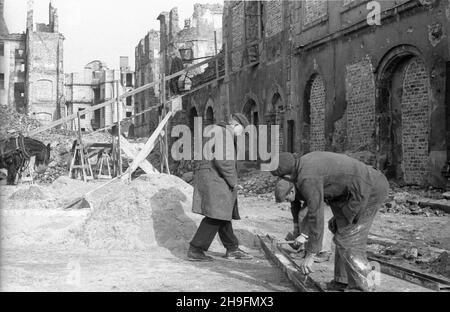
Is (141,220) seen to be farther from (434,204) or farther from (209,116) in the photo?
(209,116)

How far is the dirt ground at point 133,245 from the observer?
17.4ft

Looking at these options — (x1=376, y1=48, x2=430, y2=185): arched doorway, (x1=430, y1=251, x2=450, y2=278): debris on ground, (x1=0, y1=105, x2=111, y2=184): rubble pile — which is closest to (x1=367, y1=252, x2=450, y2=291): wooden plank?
(x1=430, y1=251, x2=450, y2=278): debris on ground

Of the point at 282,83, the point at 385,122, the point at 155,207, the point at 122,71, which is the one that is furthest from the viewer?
the point at 122,71

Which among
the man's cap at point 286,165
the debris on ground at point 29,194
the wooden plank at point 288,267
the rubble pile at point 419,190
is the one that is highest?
the man's cap at point 286,165

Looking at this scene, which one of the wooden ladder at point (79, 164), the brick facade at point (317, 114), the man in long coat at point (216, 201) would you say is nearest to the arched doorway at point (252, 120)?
the brick facade at point (317, 114)

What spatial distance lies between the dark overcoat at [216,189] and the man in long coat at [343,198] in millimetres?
1846

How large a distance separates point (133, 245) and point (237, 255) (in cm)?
159

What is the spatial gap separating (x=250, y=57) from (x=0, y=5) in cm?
1776

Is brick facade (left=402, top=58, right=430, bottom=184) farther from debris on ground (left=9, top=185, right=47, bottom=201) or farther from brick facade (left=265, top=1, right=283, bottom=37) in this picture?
debris on ground (left=9, top=185, right=47, bottom=201)

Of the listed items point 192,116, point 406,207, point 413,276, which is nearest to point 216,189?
point 413,276

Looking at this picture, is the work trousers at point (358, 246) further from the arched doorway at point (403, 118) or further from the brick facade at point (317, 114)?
the brick facade at point (317, 114)
